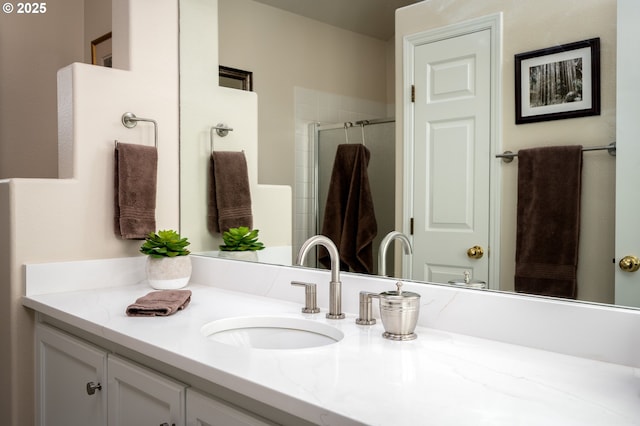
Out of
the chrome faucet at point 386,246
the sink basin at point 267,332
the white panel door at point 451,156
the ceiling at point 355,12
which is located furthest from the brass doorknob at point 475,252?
the ceiling at point 355,12

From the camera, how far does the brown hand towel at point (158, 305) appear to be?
1582 millimetres

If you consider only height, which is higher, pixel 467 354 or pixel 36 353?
pixel 467 354

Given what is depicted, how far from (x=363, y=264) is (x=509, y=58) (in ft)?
2.22

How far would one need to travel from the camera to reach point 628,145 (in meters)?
1.08

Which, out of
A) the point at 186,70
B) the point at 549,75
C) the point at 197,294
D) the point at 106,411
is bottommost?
the point at 106,411

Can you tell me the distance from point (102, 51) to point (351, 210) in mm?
2014

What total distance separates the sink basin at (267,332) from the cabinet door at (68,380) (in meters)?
0.35

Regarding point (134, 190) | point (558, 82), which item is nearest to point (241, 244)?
point (134, 190)

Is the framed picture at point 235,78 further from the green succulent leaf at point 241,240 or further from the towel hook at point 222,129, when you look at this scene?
the green succulent leaf at point 241,240

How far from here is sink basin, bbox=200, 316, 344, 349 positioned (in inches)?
58.4

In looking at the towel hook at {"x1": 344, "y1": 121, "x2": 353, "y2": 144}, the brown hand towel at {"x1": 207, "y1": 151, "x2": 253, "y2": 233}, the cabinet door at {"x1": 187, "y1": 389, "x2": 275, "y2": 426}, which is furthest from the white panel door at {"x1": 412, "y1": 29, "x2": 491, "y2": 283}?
the brown hand towel at {"x1": 207, "y1": 151, "x2": 253, "y2": 233}

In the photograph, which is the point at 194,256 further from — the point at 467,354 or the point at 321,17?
the point at 467,354

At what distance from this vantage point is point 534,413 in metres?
0.86

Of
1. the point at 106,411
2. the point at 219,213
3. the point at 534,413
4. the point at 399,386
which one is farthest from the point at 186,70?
the point at 534,413
